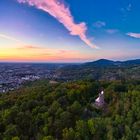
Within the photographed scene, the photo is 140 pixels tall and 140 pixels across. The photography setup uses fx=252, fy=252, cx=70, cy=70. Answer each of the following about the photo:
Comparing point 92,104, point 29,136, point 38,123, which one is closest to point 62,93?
point 92,104

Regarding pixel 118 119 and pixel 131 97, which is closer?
pixel 118 119

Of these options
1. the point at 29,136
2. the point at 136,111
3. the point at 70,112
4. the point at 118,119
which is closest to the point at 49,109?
the point at 70,112

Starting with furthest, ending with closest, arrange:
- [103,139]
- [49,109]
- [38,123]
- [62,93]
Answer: [62,93]
[49,109]
[38,123]
[103,139]

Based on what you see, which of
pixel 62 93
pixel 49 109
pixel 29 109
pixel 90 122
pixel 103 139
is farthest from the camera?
pixel 62 93

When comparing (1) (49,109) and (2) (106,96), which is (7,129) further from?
(2) (106,96)

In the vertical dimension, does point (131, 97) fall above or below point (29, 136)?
A: above

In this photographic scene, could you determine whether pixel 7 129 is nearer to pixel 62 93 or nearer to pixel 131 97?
pixel 62 93
